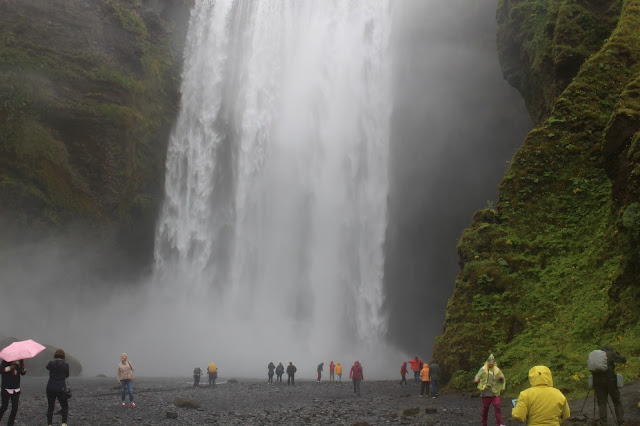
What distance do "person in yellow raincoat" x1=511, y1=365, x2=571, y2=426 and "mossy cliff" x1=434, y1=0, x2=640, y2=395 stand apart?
677 cm

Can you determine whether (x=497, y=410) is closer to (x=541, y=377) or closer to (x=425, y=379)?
(x=541, y=377)

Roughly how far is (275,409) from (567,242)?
10134 millimetres

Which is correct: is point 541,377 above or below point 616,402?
above

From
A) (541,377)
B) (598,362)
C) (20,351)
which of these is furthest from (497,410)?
(20,351)

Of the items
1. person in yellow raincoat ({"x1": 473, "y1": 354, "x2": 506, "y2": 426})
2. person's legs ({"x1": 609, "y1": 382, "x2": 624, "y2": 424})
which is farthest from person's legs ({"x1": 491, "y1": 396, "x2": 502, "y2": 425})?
person's legs ({"x1": 609, "y1": 382, "x2": 624, "y2": 424})

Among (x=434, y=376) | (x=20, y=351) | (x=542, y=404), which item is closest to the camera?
(x=542, y=404)

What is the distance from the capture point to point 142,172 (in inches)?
1730

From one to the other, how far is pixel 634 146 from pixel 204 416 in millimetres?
12402

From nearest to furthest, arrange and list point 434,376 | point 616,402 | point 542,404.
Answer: point 542,404 → point 616,402 → point 434,376

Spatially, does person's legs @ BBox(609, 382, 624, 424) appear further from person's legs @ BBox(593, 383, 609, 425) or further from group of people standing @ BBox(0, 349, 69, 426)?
group of people standing @ BBox(0, 349, 69, 426)

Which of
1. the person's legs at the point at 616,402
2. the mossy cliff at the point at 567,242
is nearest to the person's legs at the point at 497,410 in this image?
the person's legs at the point at 616,402

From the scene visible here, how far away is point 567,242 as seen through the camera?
682 inches

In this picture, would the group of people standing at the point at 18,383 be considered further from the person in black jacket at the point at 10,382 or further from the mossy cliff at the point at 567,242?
the mossy cliff at the point at 567,242

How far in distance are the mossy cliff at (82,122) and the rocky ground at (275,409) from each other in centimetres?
2108
